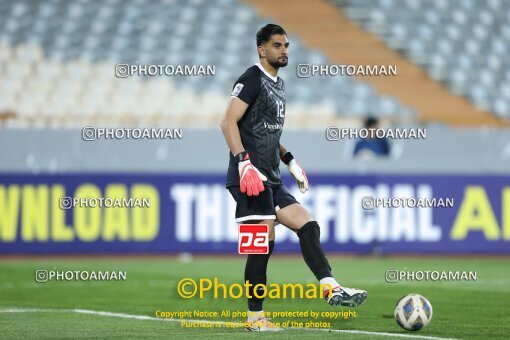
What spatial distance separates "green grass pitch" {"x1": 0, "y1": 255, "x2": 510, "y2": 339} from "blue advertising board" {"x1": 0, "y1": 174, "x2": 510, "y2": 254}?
249 millimetres

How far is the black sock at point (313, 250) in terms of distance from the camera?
742 cm

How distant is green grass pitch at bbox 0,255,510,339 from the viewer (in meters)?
7.52

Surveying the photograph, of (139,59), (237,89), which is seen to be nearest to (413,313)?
(237,89)

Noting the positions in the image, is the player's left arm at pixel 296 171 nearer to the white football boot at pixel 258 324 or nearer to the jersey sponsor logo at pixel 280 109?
the jersey sponsor logo at pixel 280 109

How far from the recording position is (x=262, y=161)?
25.0 feet

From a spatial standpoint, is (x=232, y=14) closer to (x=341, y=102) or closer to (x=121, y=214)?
(x=341, y=102)

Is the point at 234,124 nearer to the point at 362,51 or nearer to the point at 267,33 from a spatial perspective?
the point at 267,33

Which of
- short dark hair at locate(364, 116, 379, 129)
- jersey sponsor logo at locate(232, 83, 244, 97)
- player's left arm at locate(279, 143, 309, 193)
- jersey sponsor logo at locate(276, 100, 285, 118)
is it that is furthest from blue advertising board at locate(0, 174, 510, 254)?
jersey sponsor logo at locate(232, 83, 244, 97)

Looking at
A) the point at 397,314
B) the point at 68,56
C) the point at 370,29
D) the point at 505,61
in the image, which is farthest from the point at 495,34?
the point at 397,314

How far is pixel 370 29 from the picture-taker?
71.2ft

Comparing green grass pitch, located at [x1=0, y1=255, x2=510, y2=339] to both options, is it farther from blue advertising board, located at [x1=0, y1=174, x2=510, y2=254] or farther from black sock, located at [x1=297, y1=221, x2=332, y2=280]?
black sock, located at [x1=297, y1=221, x2=332, y2=280]

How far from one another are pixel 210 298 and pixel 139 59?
411 inches

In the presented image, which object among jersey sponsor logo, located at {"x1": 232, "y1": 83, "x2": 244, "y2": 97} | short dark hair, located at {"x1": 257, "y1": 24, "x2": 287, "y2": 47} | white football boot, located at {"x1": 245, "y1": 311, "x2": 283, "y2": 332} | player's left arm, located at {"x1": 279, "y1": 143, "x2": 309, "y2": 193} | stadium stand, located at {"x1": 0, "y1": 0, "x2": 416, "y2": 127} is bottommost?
white football boot, located at {"x1": 245, "y1": 311, "x2": 283, "y2": 332}

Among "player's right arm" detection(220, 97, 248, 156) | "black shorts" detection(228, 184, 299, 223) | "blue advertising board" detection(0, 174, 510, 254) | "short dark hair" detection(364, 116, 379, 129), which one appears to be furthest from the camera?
"short dark hair" detection(364, 116, 379, 129)
